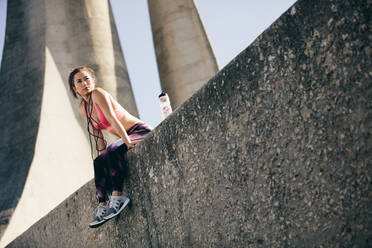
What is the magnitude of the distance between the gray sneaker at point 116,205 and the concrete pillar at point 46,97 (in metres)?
5.08

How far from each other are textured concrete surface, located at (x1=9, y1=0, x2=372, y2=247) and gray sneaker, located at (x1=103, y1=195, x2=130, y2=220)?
45 cm

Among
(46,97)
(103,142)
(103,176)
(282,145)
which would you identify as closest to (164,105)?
(103,142)

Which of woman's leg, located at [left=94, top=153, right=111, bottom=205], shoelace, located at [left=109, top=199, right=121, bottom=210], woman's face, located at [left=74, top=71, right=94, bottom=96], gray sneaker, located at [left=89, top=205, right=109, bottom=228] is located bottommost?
gray sneaker, located at [left=89, top=205, right=109, bottom=228]

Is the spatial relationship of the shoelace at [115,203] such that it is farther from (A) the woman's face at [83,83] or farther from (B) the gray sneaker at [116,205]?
(A) the woman's face at [83,83]

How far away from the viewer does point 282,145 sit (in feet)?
5.86

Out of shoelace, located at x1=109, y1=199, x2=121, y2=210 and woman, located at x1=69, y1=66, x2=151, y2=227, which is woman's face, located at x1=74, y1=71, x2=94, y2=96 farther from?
shoelace, located at x1=109, y1=199, x2=121, y2=210

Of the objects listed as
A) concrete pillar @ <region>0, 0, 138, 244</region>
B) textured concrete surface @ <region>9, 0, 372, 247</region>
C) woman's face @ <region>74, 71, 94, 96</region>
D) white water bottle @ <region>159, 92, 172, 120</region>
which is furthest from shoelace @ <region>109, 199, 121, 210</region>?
concrete pillar @ <region>0, 0, 138, 244</region>

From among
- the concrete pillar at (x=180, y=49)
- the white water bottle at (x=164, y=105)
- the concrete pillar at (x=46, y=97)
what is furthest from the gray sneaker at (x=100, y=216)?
the concrete pillar at (x=180, y=49)

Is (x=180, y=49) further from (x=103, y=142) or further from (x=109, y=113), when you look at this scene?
(x=109, y=113)

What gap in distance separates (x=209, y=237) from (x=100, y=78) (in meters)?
8.95

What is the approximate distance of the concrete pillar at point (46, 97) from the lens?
25.8ft

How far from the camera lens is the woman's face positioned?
11.8ft

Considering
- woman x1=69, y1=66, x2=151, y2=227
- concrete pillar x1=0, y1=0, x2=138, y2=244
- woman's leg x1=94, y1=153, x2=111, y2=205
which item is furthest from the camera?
concrete pillar x1=0, y1=0, x2=138, y2=244

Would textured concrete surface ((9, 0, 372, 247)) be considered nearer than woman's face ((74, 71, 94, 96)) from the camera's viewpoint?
Yes
